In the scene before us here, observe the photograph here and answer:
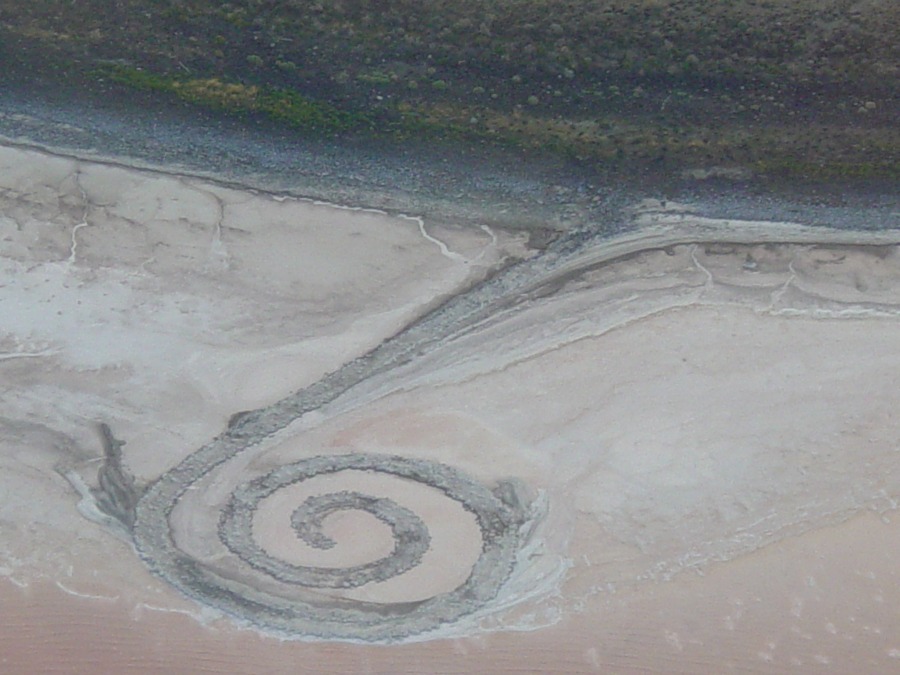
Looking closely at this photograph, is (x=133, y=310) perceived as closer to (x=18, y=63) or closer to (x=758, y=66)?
(x=18, y=63)

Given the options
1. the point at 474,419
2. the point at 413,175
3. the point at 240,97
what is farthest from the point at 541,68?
the point at 474,419

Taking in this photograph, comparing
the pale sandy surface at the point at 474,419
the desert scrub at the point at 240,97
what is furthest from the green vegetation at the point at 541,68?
the pale sandy surface at the point at 474,419

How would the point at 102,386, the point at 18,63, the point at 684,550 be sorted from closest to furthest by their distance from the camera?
the point at 684,550 → the point at 102,386 → the point at 18,63

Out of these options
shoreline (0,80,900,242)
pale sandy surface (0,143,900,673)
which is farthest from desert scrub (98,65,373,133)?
pale sandy surface (0,143,900,673)

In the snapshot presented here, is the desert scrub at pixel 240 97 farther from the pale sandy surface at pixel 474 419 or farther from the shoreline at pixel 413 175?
the pale sandy surface at pixel 474 419

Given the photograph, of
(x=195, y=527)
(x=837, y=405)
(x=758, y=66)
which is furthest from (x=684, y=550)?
(x=758, y=66)

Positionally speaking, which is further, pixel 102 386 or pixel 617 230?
pixel 617 230

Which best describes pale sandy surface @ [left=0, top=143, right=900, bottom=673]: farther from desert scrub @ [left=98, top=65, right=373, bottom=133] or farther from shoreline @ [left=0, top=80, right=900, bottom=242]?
desert scrub @ [left=98, top=65, right=373, bottom=133]
